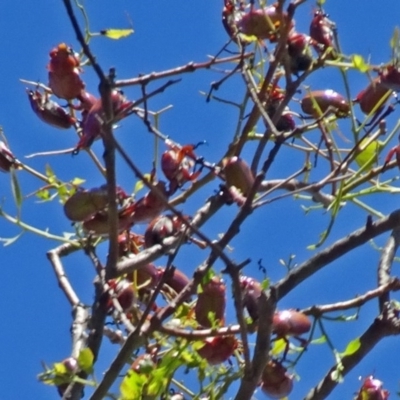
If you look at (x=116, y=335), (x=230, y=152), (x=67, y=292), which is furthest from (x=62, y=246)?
(x=230, y=152)

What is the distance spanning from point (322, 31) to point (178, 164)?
0.89ft

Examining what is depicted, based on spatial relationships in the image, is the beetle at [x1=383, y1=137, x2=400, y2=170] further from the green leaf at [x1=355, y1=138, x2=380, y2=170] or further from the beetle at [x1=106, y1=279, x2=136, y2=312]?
the beetle at [x1=106, y1=279, x2=136, y2=312]

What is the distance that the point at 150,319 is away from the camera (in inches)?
46.1

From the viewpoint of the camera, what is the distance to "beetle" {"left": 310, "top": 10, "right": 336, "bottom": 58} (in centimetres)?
136

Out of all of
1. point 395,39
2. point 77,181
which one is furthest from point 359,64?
point 77,181

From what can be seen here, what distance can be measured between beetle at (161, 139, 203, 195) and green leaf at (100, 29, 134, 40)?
16cm

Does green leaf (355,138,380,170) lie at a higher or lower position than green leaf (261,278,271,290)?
→ higher

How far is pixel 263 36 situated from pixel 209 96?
113 millimetres

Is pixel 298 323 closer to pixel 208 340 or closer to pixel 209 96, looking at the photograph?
pixel 208 340

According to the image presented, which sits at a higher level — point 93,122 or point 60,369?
point 93,122

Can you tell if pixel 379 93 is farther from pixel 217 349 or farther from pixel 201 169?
pixel 217 349

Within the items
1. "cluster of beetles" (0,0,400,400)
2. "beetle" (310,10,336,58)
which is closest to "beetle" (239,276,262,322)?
"cluster of beetles" (0,0,400,400)

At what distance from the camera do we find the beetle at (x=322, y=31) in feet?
4.46

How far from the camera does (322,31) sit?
139cm
